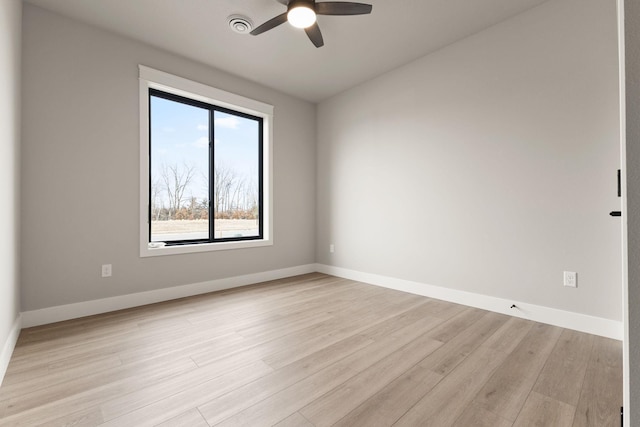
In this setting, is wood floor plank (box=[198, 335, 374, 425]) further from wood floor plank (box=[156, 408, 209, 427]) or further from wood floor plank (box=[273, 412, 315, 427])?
wood floor plank (box=[273, 412, 315, 427])

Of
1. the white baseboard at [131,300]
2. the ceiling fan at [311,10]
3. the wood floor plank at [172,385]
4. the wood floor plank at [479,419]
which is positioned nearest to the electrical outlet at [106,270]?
the white baseboard at [131,300]

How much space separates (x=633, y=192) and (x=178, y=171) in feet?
12.1

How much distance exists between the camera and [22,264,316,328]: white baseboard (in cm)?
247

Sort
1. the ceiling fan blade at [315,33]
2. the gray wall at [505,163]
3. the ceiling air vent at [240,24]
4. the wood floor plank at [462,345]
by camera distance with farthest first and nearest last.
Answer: the ceiling air vent at [240,24] → the ceiling fan blade at [315,33] → the gray wall at [505,163] → the wood floor plank at [462,345]

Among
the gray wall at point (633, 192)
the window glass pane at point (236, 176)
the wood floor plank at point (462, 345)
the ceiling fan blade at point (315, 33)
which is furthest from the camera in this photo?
the window glass pane at point (236, 176)

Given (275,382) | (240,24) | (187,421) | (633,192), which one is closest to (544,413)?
(633,192)

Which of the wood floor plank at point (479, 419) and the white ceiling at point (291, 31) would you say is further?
the white ceiling at point (291, 31)

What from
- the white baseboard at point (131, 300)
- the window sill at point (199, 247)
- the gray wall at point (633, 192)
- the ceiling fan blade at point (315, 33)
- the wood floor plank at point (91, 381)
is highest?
the ceiling fan blade at point (315, 33)

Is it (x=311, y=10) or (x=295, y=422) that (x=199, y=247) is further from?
(x=311, y=10)

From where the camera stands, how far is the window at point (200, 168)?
125 inches

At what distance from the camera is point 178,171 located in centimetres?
344

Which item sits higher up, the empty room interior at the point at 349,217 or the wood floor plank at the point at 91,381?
the empty room interior at the point at 349,217

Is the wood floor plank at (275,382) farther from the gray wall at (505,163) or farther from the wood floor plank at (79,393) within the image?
the gray wall at (505,163)

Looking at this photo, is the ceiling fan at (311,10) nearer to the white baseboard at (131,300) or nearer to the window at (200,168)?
the window at (200,168)
